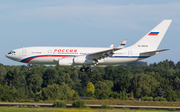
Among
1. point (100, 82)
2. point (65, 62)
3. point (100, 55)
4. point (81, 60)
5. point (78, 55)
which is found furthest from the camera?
point (100, 82)

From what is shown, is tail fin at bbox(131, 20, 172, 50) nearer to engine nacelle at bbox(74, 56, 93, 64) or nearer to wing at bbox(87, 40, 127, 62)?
wing at bbox(87, 40, 127, 62)

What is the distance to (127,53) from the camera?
2231 inches

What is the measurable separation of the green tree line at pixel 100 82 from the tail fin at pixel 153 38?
1048 inches

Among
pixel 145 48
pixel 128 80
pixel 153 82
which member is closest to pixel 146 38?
pixel 145 48

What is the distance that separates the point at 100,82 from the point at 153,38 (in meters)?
83.1

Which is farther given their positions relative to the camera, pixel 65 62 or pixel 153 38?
pixel 153 38

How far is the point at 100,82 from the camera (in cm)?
14062

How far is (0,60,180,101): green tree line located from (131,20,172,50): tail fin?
26.6 meters

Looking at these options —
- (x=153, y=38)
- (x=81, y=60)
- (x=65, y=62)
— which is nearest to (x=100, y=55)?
(x=81, y=60)

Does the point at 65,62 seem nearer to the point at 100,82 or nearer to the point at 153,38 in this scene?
the point at 153,38

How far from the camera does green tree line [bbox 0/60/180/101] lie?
3871 inches

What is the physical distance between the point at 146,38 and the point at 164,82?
5933cm

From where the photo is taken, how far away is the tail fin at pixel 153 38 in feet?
194

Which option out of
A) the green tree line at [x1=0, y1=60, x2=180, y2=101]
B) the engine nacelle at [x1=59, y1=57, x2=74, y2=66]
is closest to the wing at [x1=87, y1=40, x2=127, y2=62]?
the engine nacelle at [x1=59, y1=57, x2=74, y2=66]
